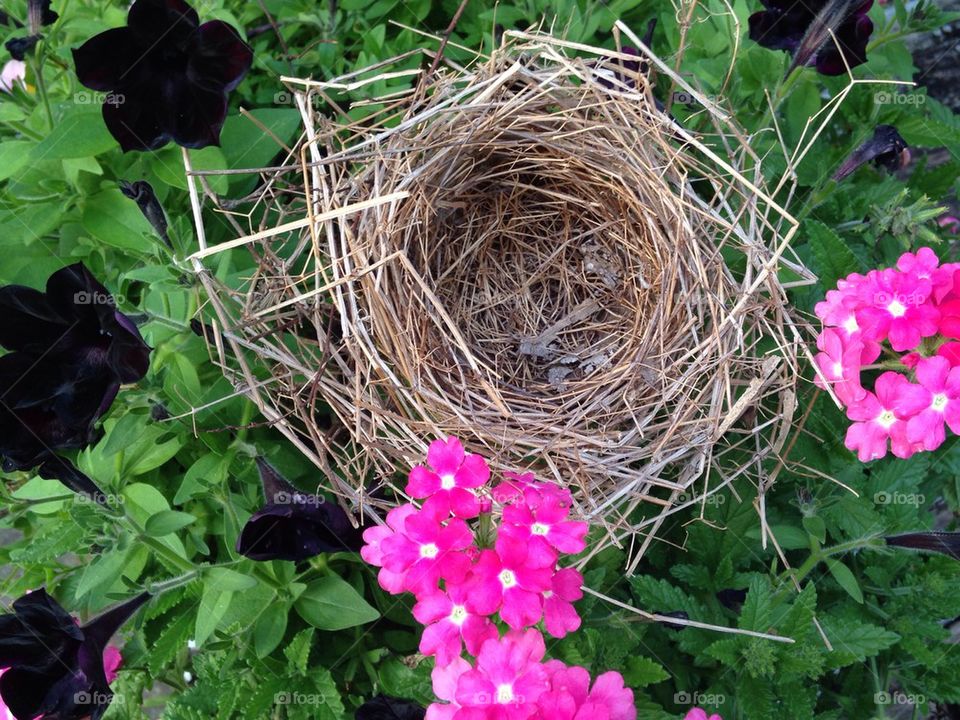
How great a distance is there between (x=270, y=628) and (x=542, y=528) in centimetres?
46

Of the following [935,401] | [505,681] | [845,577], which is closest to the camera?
[505,681]

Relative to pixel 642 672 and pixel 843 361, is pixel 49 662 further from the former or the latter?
pixel 843 361

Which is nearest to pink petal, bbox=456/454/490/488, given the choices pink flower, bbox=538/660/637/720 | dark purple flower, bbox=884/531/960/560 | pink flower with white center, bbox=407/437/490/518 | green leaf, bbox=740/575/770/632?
pink flower with white center, bbox=407/437/490/518

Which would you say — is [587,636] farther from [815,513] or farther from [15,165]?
[15,165]

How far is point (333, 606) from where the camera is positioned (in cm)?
110

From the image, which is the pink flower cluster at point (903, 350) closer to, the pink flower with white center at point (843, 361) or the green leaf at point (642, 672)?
the pink flower with white center at point (843, 361)

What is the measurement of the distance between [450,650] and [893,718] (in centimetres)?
115

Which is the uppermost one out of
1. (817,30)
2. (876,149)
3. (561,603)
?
(817,30)

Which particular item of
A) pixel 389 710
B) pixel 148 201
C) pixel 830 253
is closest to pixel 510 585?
pixel 389 710

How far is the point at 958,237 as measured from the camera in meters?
1.46

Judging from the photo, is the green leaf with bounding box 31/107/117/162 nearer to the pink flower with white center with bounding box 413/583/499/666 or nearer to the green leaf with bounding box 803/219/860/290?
the pink flower with white center with bounding box 413/583/499/666

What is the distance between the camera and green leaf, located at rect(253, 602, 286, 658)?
1065mm

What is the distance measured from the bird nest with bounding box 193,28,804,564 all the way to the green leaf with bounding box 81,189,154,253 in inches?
6.2

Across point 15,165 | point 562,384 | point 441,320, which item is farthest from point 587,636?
point 15,165
